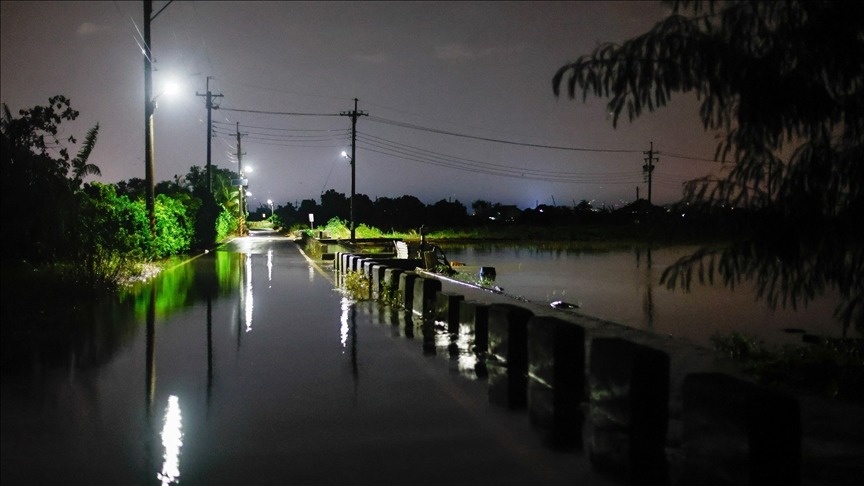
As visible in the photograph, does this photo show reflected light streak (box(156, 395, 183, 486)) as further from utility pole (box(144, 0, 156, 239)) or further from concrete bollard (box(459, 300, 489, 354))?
utility pole (box(144, 0, 156, 239))

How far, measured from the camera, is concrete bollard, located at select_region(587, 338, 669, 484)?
601 cm

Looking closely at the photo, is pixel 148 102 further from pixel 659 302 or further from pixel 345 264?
pixel 659 302

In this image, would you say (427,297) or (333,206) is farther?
(333,206)

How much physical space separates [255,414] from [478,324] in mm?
4546

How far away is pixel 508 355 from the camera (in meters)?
9.26

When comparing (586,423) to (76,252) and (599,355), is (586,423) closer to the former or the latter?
(599,355)

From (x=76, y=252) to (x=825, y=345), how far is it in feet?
51.5

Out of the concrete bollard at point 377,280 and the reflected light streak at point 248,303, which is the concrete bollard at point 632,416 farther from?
the concrete bollard at point 377,280

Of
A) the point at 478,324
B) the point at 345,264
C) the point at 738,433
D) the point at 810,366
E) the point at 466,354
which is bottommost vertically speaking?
the point at 466,354

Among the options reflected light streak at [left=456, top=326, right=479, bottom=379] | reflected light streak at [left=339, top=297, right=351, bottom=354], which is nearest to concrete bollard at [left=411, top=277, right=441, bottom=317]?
reflected light streak at [left=339, top=297, right=351, bottom=354]

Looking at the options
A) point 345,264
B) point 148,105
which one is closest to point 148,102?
point 148,105

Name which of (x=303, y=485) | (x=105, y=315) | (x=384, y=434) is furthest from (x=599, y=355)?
(x=105, y=315)

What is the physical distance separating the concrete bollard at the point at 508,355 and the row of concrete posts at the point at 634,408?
12mm

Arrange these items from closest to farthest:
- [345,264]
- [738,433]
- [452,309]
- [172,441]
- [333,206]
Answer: [738,433], [172,441], [452,309], [345,264], [333,206]
